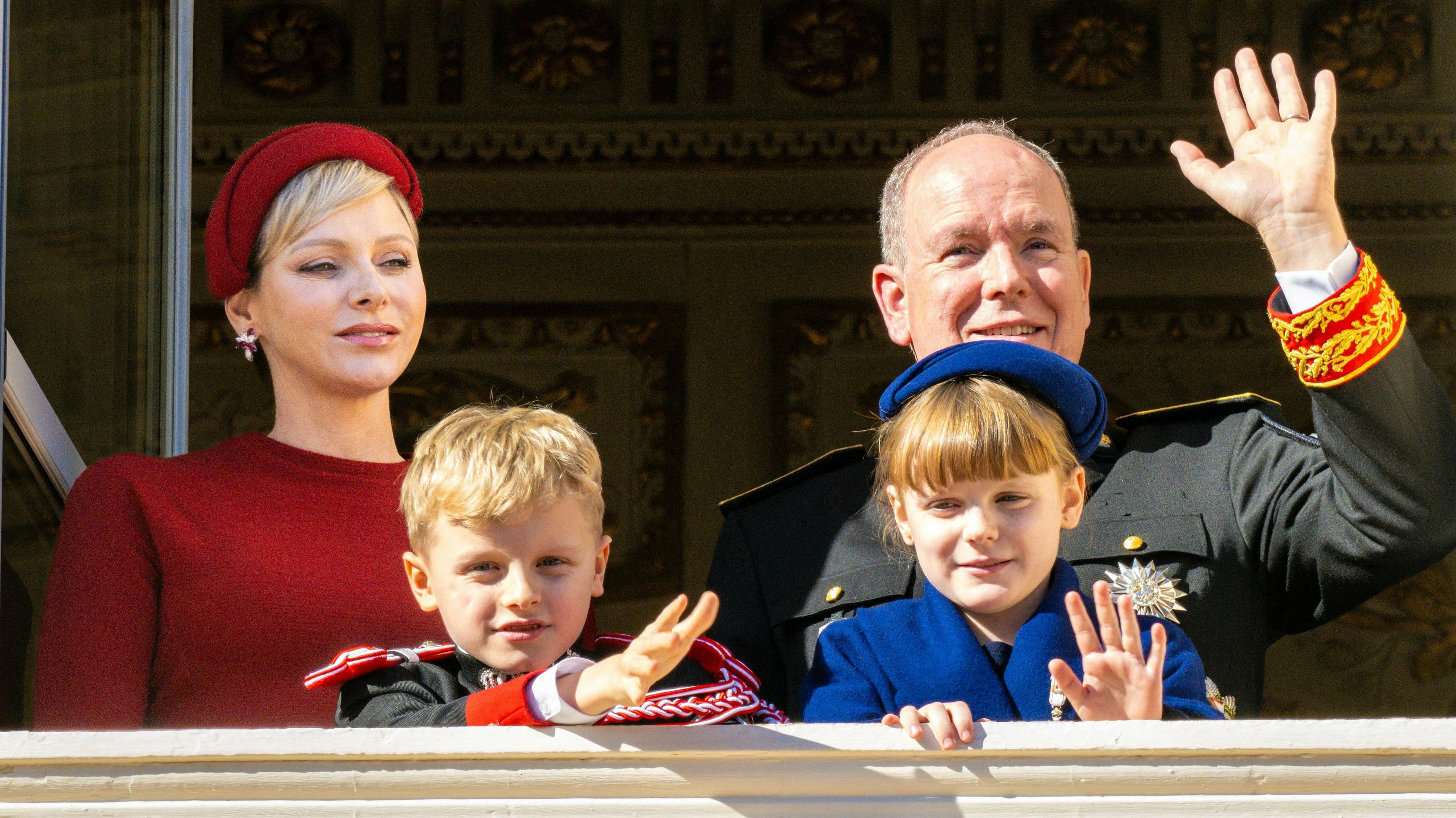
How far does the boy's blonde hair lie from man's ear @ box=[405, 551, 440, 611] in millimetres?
12

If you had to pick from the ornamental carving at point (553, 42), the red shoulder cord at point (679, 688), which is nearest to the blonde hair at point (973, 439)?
the red shoulder cord at point (679, 688)

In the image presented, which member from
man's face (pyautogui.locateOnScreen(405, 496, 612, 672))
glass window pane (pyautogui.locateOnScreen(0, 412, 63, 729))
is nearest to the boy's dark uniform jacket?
man's face (pyautogui.locateOnScreen(405, 496, 612, 672))

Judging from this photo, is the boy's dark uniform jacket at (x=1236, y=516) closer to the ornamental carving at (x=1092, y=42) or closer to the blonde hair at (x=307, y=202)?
the blonde hair at (x=307, y=202)

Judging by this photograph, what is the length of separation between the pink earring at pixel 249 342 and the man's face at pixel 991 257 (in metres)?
0.78

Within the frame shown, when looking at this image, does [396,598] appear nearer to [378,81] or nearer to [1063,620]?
[1063,620]

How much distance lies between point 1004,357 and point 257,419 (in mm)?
3941

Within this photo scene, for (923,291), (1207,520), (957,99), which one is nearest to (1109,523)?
(1207,520)

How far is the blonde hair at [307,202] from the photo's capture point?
98.1 inches

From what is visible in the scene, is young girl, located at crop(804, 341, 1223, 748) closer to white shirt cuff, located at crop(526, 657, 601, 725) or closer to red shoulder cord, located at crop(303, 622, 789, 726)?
red shoulder cord, located at crop(303, 622, 789, 726)

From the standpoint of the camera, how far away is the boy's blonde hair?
83.2 inches

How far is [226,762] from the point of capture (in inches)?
74.6

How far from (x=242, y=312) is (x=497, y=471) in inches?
22.2

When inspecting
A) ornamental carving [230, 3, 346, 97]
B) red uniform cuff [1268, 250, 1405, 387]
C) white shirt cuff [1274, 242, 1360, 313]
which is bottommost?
red uniform cuff [1268, 250, 1405, 387]

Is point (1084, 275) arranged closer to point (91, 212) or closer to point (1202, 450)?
point (1202, 450)
